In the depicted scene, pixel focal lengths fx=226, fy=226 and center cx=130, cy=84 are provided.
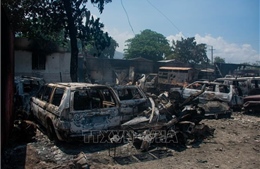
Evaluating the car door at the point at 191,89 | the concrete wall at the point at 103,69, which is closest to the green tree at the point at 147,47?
the concrete wall at the point at 103,69

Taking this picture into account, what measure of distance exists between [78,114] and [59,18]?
11.3m

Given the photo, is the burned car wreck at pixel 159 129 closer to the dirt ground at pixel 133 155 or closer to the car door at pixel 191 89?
the dirt ground at pixel 133 155

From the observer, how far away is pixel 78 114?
5199 millimetres

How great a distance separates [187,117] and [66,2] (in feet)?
36.4

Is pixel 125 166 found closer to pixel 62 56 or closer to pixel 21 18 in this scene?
pixel 21 18

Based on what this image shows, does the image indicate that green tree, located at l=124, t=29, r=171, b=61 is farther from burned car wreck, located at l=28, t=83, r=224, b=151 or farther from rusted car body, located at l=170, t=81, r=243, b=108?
burned car wreck, located at l=28, t=83, r=224, b=151

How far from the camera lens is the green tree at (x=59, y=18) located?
46.9 feet

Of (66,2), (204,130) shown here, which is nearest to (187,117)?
(204,130)

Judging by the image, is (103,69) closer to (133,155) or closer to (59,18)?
(59,18)

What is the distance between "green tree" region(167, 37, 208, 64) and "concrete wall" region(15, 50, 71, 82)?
99.9ft

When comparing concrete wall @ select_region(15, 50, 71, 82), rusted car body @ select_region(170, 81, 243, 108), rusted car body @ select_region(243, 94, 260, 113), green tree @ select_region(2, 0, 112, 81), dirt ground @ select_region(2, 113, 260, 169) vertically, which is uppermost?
green tree @ select_region(2, 0, 112, 81)

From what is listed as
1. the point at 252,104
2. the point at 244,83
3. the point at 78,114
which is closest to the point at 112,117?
the point at 78,114

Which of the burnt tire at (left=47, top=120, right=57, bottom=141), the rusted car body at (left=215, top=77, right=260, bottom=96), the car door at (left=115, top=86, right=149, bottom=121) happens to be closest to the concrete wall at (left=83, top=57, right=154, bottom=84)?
the rusted car body at (left=215, top=77, right=260, bottom=96)

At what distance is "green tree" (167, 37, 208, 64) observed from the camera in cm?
4672
